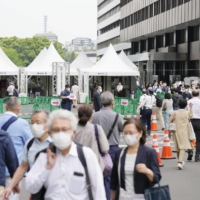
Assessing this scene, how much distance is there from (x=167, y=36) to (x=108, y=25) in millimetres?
49227

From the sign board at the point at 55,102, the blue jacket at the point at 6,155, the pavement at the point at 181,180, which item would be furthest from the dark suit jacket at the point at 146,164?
the sign board at the point at 55,102

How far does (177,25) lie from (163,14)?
13.7ft

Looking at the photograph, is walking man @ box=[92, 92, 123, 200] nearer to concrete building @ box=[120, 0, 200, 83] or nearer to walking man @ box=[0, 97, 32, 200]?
walking man @ box=[0, 97, 32, 200]

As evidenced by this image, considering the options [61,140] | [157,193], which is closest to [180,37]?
[157,193]

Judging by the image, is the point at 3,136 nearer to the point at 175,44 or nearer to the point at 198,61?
the point at 198,61

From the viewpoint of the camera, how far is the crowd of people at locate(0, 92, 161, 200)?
466cm

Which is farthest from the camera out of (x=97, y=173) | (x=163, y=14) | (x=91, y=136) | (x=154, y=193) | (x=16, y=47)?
(x=16, y=47)

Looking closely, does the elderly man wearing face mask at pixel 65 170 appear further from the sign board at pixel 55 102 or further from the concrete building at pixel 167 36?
the concrete building at pixel 167 36

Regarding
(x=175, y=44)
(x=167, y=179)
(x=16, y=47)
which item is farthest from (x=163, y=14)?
(x=16, y=47)

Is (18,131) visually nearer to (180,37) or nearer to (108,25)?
(180,37)

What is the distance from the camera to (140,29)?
70125 mm

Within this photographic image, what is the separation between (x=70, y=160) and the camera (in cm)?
463

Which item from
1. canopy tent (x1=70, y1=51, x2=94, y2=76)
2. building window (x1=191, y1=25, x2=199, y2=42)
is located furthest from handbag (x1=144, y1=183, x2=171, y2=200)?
building window (x1=191, y1=25, x2=199, y2=42)

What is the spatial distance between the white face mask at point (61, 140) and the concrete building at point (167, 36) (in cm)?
4805
